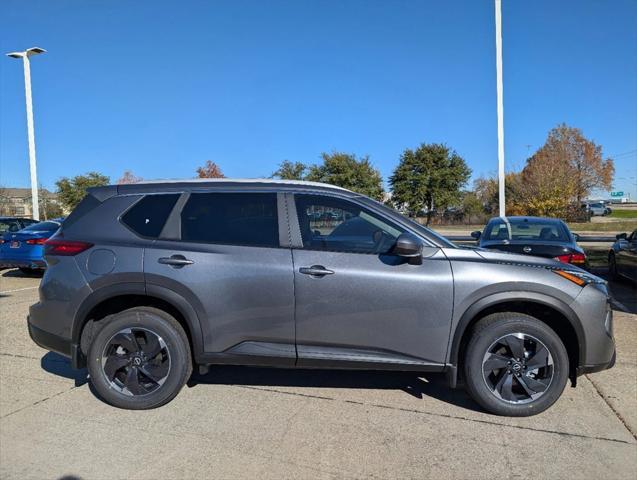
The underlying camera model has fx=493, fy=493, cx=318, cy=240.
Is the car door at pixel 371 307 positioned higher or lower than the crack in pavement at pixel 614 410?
higher

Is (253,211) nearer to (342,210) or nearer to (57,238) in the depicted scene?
(342,210)

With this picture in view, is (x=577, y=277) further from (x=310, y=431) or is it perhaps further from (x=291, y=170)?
(x=291, y=170)

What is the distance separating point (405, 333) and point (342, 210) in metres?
1.09

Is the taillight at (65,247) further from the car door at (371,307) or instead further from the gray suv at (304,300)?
the car door at (371,307)

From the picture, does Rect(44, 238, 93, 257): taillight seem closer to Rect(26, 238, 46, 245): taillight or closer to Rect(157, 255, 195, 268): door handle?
Rect(157, 255, 195, 268): door handle

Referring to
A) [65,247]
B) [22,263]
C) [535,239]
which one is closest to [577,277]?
[65,247]

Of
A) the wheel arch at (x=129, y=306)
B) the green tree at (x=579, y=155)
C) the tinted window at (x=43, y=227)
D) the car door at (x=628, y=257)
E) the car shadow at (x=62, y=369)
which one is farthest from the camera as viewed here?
the green tree at (x=579, y=155)

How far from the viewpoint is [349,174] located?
3931 centimetres

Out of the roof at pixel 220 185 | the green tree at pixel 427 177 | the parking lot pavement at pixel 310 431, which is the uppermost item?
the green tree at pixel 427 177

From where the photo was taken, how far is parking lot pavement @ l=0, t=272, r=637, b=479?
3.11 meters

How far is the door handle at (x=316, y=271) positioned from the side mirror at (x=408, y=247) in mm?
533

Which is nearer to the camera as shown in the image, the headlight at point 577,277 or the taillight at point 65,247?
the headlight at point 577,277

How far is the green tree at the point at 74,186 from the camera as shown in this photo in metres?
43.0

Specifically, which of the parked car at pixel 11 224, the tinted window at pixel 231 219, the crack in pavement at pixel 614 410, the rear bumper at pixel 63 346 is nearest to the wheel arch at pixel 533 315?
the crack in pavement at pixel 614 410
